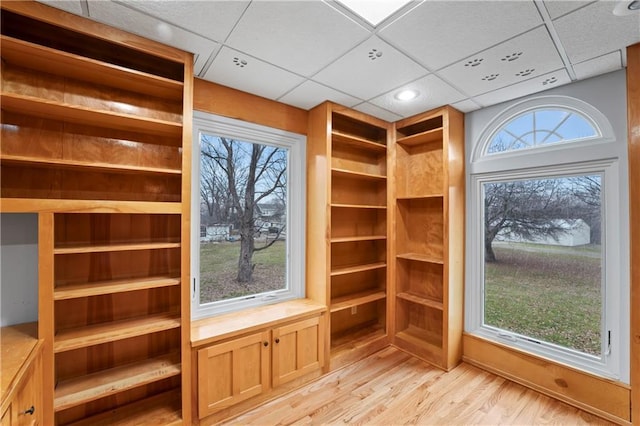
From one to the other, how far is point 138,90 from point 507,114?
321 centimetres

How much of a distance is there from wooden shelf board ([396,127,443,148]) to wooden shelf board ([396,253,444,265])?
4.12 ft

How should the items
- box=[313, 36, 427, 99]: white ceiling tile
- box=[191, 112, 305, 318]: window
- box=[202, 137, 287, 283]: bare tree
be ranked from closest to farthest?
1. box=[313, 36, 427, 99]: white ceiling tile
2. box=[191, 112, 305, 318]: window
3. box=[202, 137, 287, 283]: bare tree

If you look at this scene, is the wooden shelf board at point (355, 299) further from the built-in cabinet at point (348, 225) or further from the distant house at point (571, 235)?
the distant house at point (571, 235)

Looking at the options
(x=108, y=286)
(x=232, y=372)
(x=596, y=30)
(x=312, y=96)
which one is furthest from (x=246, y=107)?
(x=596, y=30)

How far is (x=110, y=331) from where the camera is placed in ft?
5.93

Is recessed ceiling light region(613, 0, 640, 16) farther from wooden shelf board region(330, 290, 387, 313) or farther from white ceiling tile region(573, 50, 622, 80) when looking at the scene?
wooden shelf board region(330, 290, 387, 313)

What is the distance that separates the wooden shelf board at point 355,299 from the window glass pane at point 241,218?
23.0 inches

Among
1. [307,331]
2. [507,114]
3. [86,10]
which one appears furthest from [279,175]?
[507,114]

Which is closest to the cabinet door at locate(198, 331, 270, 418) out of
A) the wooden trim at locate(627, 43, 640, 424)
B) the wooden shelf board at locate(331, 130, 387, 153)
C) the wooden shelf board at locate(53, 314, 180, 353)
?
the wooden shelf board at locate(53, 314, 180, 353)

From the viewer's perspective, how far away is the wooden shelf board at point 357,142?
2934 mm

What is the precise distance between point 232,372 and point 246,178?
5.36 feet

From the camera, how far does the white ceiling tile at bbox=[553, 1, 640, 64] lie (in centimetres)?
154

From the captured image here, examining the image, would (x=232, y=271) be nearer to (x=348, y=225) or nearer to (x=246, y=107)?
(x=348, y=225)

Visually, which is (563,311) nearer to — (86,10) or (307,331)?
(307,331)
